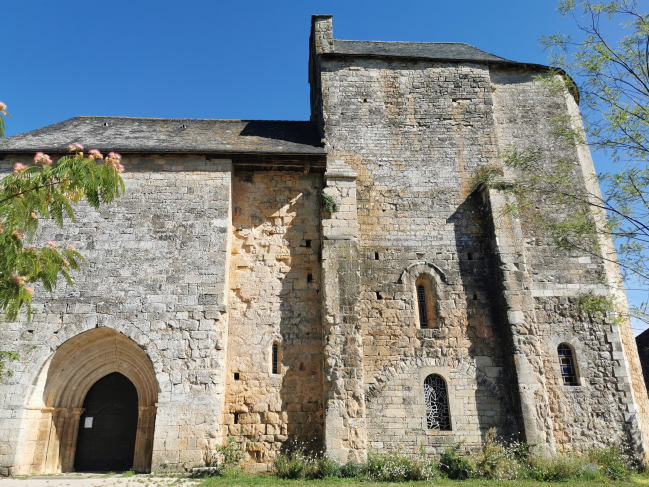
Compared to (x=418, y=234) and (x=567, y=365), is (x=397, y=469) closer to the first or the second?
(x=567, y=365)

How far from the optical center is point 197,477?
7.80 meters

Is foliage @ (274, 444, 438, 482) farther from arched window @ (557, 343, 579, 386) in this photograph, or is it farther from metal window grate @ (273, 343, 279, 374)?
arched window @ (557, 343, 579, 386)

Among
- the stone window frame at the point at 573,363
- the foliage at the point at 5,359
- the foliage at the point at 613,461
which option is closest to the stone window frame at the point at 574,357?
the stone window frame at the point at 573,363

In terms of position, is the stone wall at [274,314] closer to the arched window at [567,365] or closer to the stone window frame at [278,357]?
the stone window frame at [278,357]

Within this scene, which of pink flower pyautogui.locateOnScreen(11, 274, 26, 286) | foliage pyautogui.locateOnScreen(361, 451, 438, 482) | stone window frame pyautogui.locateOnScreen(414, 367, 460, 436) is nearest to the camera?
pink flower pyautogui.locateOnScreen(11, 274, 26, 286)

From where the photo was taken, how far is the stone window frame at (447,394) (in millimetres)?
8688

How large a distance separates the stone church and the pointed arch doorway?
40mm

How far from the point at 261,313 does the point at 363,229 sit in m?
2.98

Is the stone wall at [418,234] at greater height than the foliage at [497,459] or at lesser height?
greater

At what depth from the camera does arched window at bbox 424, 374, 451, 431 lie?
8805mm

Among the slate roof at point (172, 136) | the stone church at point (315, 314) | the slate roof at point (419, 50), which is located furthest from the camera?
the slate roof at point (419, 50)

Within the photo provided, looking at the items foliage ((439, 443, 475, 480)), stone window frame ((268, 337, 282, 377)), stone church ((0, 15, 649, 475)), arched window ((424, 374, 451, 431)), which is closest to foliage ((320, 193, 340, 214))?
stone church ((0, 15, 649, 475))

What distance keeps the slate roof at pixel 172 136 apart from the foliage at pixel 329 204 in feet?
3.96

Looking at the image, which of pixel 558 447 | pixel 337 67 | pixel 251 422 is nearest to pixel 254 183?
pixel 337 67
